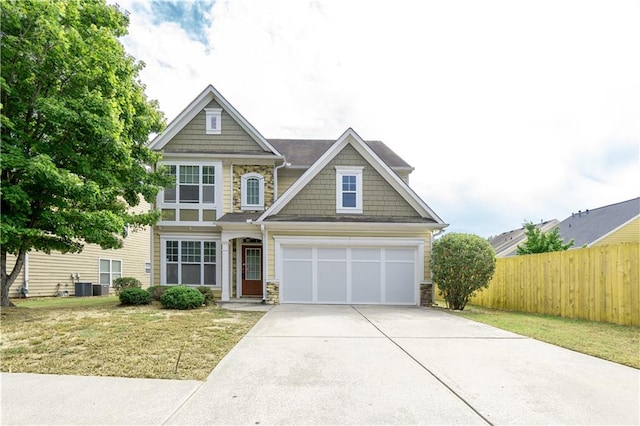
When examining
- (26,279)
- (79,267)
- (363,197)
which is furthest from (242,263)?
(79,267)

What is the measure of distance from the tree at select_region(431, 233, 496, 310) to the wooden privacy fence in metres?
1.42

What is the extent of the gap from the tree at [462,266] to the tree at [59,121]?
10.2 meters

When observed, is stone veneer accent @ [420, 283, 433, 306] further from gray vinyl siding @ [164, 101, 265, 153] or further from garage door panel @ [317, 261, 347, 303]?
gray vinyl siding @ [164, 101, 265, 153]

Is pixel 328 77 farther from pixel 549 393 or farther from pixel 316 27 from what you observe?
pixel 549 393

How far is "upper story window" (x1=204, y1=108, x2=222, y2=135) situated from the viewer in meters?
14.8

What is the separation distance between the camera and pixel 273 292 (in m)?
13.0

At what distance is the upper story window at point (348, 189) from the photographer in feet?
44.6

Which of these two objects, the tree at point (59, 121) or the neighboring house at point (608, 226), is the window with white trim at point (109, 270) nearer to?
the tree at point (59, 121)

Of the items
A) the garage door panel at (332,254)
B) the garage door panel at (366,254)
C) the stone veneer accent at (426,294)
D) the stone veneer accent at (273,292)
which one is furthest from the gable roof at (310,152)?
the stone veneer accent at (426,294)

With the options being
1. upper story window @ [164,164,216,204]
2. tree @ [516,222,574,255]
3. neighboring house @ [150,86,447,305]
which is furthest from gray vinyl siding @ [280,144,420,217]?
tree @ [516,222,574,255]

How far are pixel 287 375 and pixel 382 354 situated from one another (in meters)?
1.82

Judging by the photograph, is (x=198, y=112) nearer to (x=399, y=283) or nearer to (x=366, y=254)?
(x=366, y=254)

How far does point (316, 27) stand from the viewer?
936 centimetres

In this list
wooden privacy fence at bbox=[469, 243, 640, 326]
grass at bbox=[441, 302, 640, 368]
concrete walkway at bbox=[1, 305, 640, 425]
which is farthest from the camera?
wooden privacy fence at bbox=[469, 243, 640, 326]
